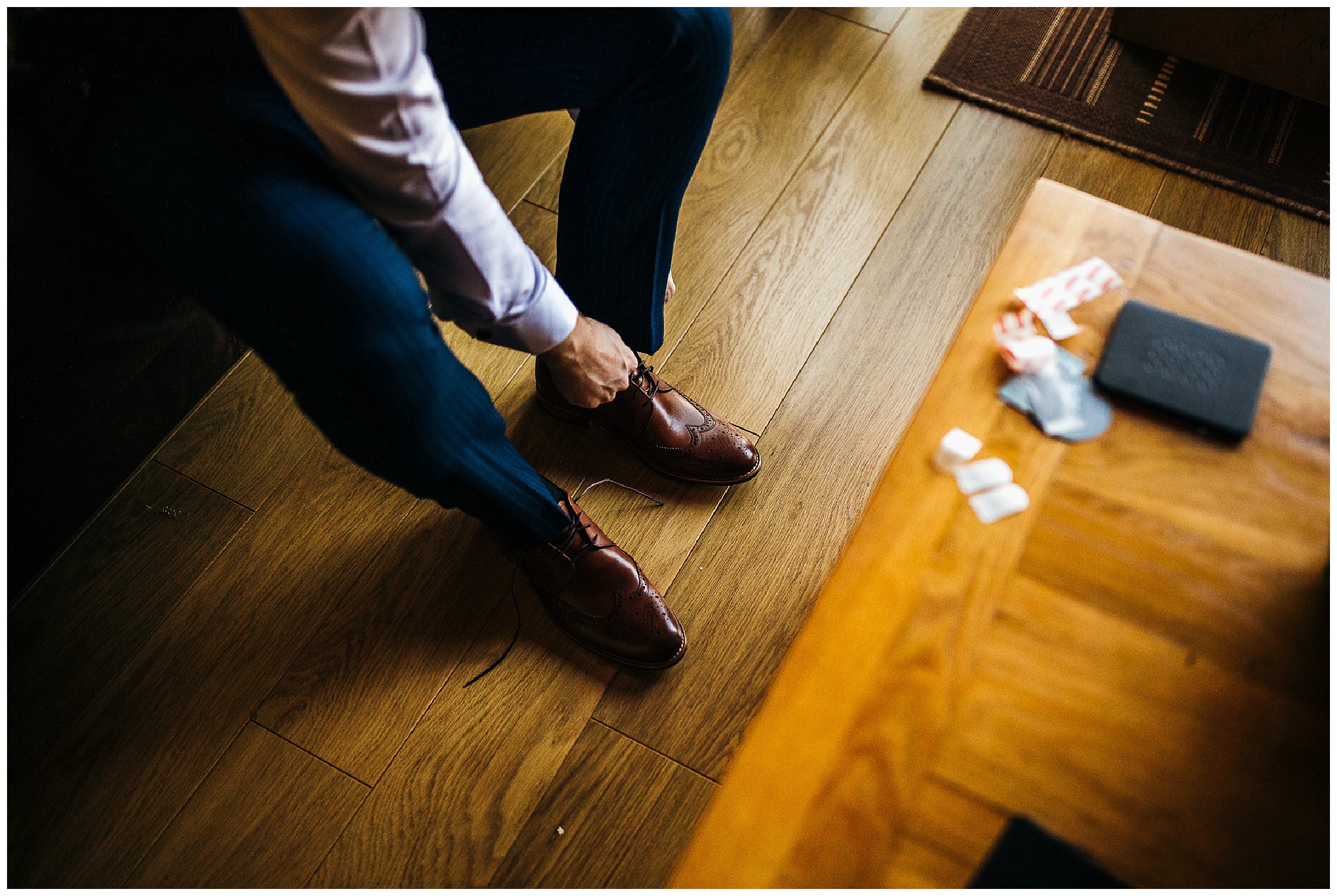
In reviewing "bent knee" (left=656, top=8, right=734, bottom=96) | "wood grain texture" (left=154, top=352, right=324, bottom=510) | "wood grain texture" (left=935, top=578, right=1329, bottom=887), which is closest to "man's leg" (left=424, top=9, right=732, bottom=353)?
"bent knee" (left=656, top=8, right=734, bottom=96)

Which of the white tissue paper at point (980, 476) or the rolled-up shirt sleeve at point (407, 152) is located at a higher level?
the rolled-up shirt sleeve at point (407, 152)

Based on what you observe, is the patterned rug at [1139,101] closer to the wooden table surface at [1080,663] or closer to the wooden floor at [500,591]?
the wooden floor at [500,591]

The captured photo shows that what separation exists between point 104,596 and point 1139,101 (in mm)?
1705

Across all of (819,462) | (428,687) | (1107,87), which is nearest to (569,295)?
(819,462)

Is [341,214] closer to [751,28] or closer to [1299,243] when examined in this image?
[751,28]

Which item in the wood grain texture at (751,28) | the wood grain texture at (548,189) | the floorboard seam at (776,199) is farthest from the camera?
the wood grain texture at (751,28)

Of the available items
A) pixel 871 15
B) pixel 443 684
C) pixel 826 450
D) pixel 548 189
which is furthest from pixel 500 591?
pixel 871 15

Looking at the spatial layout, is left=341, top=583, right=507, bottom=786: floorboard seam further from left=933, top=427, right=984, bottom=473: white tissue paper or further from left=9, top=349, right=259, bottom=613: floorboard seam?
left=933, top=427, right=984, bottom=473: white tissue paper

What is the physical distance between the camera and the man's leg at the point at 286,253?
28.2 inches

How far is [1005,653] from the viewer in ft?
2.13

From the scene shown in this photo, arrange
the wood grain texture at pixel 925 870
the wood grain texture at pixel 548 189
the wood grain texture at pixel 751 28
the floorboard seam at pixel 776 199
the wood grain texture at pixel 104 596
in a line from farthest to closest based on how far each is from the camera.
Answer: the wood grain texture at pixel 751 28 < the wood grain texture at pixel 548 189 < the floorboard seam at pixel 776 199 < the wood grain texture at pixel 104 596 < the wood grain texture at pixel 925 870

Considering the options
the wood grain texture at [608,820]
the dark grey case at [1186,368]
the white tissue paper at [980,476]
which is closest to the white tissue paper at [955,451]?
the white tissue paper at [980,476]

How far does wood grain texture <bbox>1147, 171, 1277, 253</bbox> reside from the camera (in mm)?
1307

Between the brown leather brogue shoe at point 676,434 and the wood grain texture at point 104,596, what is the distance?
0.50m
